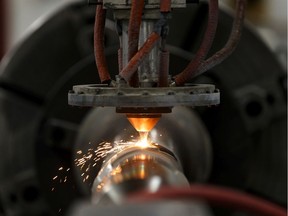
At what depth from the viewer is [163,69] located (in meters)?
0.97

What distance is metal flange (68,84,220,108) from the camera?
0.93 meters

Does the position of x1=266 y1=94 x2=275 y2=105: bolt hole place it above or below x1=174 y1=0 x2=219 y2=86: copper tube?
above

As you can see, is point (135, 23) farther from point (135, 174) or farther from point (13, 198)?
point (13, 198)

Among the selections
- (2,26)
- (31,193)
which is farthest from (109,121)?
(2,26)

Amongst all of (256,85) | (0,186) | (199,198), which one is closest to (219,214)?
(256,85)

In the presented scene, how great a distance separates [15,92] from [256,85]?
465mm

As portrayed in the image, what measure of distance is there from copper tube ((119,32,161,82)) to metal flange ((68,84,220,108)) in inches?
0.7

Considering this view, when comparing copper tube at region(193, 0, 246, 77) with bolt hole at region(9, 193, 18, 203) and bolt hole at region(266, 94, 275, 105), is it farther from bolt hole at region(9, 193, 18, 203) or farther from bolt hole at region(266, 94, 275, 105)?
bolt hole at region(9, 193, 18, 203)

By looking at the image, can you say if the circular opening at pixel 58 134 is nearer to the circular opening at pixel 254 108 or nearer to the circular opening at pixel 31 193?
the circular opening at pixel 31 193

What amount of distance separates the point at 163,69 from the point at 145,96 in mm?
59

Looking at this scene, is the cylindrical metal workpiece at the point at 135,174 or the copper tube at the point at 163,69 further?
the copper tube at the point at 163,69

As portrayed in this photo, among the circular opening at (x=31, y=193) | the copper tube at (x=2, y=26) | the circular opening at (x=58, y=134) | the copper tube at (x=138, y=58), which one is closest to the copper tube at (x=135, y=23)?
the copper tube at (x=138, y=58)

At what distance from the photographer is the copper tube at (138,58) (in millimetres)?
929

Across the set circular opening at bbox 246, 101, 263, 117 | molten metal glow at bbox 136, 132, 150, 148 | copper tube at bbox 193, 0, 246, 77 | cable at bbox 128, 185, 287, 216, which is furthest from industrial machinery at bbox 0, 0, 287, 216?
cable at bbox 128, 185, 287, 216
